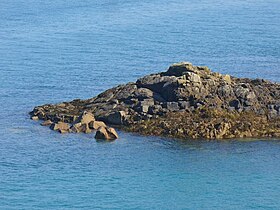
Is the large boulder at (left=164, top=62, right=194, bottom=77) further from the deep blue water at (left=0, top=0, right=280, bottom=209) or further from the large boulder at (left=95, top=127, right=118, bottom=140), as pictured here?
the large boulder at (left=95, top=127, right=118, bottom=140)

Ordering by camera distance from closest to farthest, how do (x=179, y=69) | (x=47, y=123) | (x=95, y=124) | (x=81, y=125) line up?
(x=81, y=125), (x=95, y=124), (x=47, y=123), (x=179, y=69)

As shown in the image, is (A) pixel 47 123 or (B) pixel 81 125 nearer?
(B) pixel 81 125

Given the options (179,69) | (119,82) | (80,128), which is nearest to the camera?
(80,128)

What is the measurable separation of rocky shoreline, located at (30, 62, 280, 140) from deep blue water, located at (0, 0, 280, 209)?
158cm

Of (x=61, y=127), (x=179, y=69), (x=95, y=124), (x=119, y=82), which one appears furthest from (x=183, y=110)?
(x=119, y=82)

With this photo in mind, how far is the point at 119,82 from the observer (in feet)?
340

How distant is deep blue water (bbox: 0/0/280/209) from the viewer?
6619cm

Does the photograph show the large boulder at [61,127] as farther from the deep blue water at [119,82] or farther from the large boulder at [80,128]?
the deep blue water at [119,82]

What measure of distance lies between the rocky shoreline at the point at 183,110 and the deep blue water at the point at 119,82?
1.58 m

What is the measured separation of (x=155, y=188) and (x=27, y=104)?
1143 inches

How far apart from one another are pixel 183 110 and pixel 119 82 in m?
24.3

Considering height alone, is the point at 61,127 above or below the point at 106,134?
below

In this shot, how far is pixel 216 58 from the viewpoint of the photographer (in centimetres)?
12125

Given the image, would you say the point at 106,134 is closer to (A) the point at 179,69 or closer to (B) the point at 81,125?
(B) the point at 81,125
